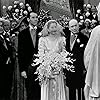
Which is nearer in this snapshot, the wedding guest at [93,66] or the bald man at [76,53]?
the wedding guest at [93,66]

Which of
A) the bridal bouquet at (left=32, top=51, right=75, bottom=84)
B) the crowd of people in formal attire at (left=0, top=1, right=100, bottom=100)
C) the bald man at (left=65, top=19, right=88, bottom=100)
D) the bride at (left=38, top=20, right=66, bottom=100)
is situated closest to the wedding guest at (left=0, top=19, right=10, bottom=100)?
the crowd of people in formal attire at (left=0, top=1, right=100, bottom=100)

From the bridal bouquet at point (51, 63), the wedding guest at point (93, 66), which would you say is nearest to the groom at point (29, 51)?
the bridal bouquet at point (51, 63)

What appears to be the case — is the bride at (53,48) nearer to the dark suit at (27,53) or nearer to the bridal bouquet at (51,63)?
the bridal bouquet at (51,63)

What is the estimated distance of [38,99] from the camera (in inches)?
309

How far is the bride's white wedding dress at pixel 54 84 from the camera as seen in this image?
7.07m

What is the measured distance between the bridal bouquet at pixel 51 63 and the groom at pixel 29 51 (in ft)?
1.88

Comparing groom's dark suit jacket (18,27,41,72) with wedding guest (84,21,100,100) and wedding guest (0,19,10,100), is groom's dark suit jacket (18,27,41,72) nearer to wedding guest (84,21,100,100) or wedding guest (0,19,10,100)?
wedding guest (0,19,10,100)

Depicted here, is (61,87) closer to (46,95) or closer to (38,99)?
(46,95)

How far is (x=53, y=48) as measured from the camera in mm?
7012

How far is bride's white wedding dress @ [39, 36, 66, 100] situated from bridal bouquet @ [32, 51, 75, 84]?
197 millimetres

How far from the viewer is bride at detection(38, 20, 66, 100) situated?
7031mm

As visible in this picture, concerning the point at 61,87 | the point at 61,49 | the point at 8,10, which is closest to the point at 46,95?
the point at 61,87

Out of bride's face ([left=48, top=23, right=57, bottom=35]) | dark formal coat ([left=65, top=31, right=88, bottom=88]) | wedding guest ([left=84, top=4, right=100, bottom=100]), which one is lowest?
wedding guest ([left=84, top=4, right=100, bottom=100])

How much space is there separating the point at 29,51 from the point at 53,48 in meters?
0.68
